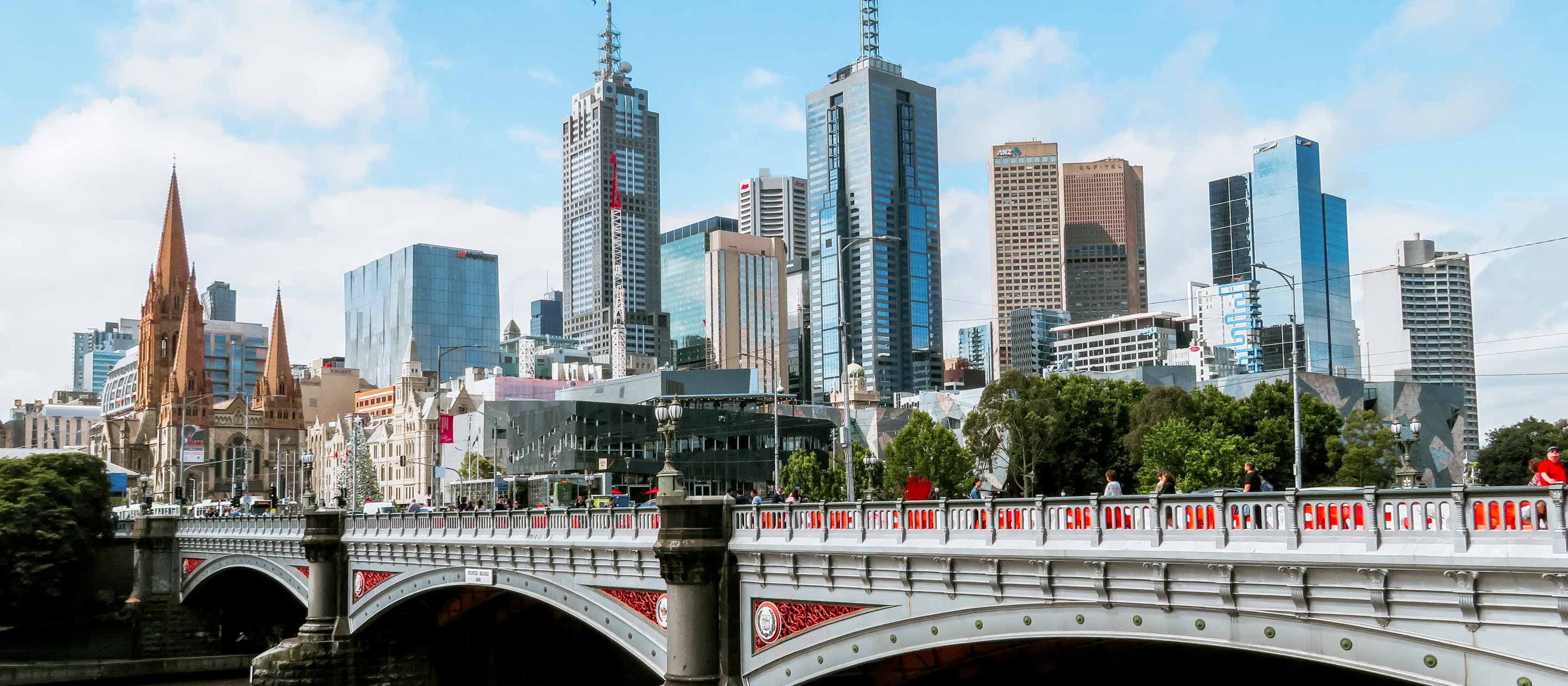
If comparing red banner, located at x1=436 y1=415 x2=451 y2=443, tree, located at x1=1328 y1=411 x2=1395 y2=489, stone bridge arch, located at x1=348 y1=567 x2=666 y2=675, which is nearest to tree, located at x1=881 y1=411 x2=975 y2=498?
tree, located at x1=1328 y1=411 x2=1395 y2=489

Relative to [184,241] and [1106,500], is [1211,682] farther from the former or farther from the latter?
[184,241]

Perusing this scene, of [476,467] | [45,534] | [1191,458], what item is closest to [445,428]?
[45,534]

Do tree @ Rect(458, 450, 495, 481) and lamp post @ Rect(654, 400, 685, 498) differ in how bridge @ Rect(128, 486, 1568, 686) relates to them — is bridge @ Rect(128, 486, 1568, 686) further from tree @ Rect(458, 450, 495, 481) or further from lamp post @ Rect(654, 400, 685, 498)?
tree @ Rect(458, 450, 495, 481)

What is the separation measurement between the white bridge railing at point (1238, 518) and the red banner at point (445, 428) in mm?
47994

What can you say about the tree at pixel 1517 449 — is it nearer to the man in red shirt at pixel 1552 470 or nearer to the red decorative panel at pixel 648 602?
the red decorative panel at pixel 648 602

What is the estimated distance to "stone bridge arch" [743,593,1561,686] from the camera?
1694 centimetres

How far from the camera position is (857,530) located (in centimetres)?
2617

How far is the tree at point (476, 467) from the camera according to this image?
11803cm

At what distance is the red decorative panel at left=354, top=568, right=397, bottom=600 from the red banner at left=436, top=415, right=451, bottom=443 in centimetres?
1853

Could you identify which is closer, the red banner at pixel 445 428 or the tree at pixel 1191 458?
the tree at pixel 1191 458

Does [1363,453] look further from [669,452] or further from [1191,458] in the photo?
[669,452]

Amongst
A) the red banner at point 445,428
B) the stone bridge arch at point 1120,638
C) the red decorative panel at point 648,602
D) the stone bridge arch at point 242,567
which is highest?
the red banner at point 445,428

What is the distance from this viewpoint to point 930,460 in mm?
88188

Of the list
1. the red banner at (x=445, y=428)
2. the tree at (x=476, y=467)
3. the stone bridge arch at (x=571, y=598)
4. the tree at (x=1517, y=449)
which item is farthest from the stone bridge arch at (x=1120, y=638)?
the tree at (x=476, y=467)
